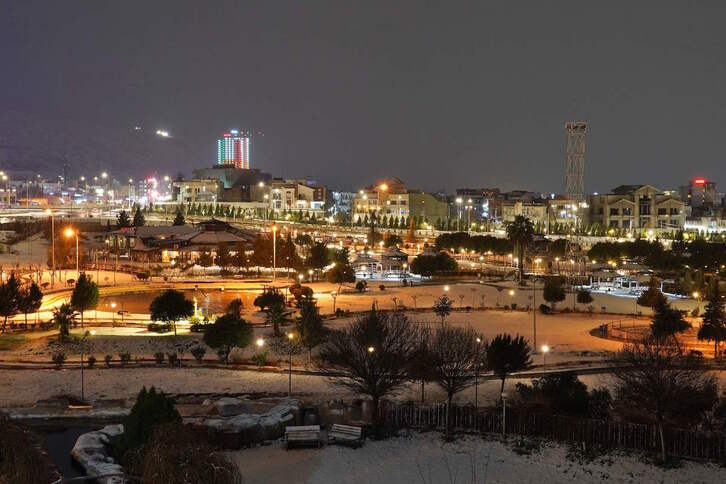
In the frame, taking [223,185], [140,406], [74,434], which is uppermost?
[223,185]

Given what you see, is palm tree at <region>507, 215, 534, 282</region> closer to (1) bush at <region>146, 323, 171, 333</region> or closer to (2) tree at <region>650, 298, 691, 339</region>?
(2) tree at <region>650, 298, 691, 339</region>

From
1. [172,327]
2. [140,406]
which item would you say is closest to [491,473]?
[140,406]

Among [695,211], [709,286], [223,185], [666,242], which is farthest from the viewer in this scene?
[223,185]

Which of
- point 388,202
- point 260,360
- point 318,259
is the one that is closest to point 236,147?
point 388,202

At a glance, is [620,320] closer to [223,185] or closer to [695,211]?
[695,211]

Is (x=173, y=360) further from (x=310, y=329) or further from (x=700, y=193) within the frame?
(x=700, y=193)

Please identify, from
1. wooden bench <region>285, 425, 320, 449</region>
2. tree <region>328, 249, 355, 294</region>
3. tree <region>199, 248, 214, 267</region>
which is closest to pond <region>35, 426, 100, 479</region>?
wooden bench <region>285, 425, 320, 449</region>
